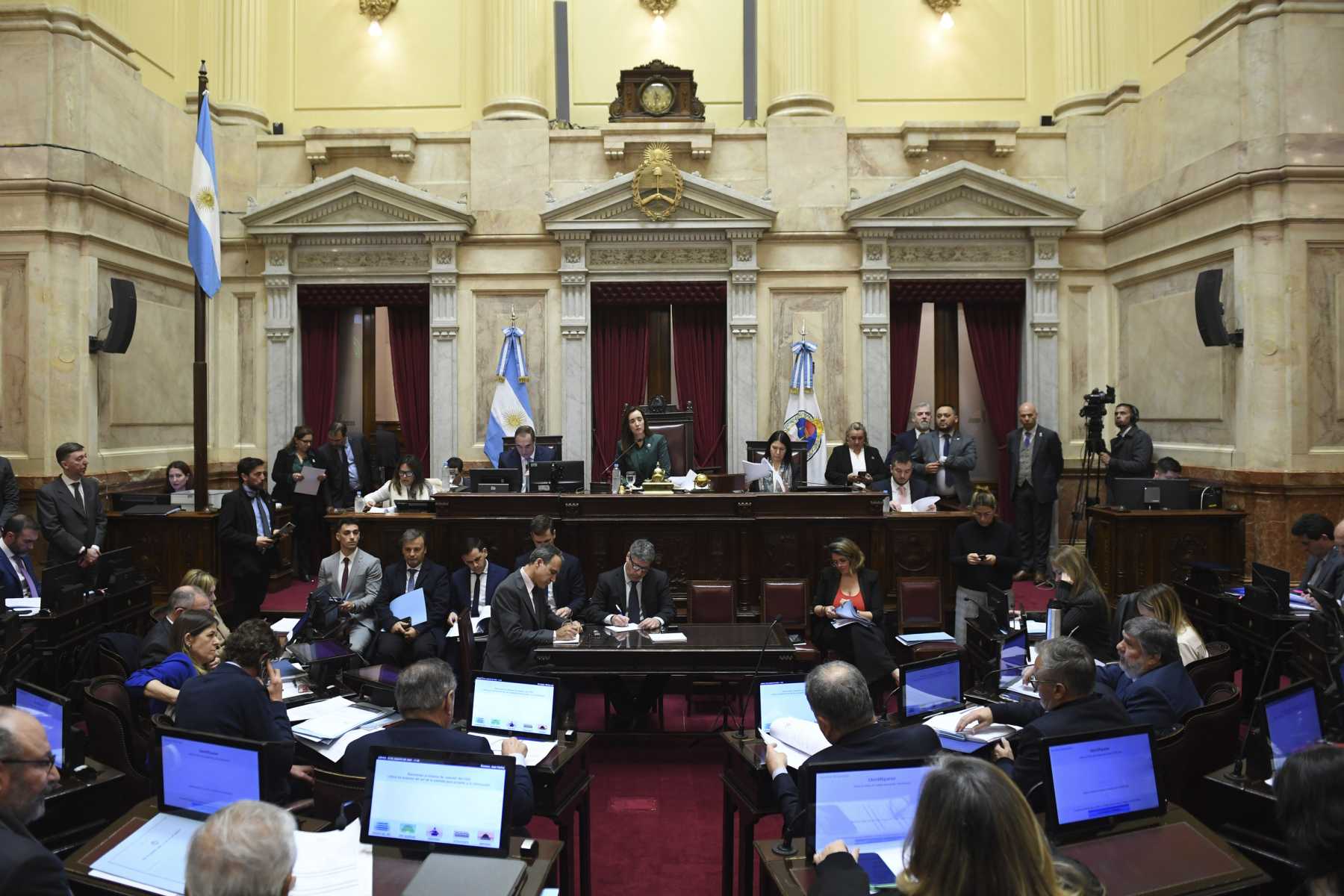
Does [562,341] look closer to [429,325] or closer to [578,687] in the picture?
[429,325]

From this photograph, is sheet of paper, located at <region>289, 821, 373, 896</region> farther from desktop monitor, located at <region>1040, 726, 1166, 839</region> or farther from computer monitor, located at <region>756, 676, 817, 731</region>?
desktop monitor, located at <region>1040, 726, 1166, 839</region>

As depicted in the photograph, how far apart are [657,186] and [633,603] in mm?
6416

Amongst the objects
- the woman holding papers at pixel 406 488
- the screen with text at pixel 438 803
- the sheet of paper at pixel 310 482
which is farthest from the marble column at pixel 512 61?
the screen with text at pixel 438 803

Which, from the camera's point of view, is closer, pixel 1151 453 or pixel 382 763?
pixel 382 763

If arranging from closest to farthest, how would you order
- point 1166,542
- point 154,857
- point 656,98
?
1. point 154,857
2. point 1166,542
3. point 656,98

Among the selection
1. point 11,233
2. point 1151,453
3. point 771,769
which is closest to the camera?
point 771,769

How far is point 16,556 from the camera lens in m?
6.74

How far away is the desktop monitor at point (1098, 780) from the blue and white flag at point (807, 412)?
8292 mm

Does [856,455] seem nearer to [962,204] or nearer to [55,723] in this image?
[962,204]

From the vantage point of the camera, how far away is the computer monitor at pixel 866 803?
2715 mm

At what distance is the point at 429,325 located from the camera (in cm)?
1181

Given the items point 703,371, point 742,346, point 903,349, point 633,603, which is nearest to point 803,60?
point 742,346

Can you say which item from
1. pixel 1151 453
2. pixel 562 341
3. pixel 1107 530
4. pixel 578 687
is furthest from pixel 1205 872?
pixel 562 341

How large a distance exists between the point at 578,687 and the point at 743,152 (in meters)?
7.16
